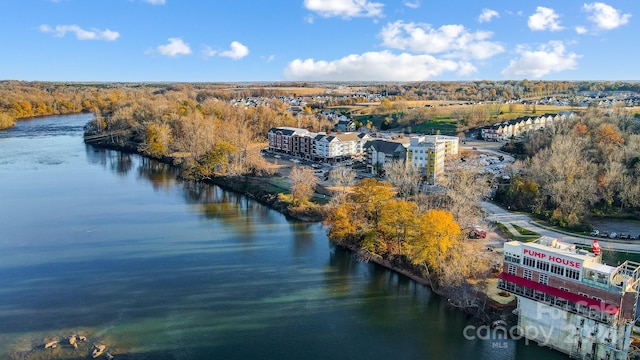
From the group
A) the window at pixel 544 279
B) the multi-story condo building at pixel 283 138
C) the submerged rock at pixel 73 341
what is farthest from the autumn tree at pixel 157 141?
the window at pixel 544 279

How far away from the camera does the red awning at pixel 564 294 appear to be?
14750 mm

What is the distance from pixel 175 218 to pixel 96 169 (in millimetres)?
20035

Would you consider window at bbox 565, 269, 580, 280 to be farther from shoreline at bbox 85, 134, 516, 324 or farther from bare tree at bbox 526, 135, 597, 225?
bare tree at bbox 526, 135, 597, 225

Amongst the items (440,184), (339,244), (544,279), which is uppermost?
(440,184)

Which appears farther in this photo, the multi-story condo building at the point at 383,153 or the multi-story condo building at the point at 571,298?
the multi-story condo building at the point at 383,153

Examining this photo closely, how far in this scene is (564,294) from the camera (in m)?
15.7

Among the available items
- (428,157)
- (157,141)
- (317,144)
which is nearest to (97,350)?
(428,157)

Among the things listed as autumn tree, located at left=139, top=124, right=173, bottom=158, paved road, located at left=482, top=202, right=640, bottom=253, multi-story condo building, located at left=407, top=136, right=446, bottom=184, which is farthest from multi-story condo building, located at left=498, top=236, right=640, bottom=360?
autumn tree, located at left=139, top=124, right=173, bottom=158

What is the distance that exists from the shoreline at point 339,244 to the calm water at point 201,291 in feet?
1.41

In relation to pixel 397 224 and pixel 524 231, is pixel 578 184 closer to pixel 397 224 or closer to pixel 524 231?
pixel 524 231

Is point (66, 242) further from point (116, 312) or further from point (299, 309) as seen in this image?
point (299, 309)

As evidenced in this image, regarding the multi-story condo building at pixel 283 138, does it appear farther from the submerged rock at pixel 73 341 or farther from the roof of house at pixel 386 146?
the submerged rock at pixel 73 341

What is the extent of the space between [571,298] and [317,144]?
33.9 meters

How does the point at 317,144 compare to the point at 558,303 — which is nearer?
the point at 558,303
